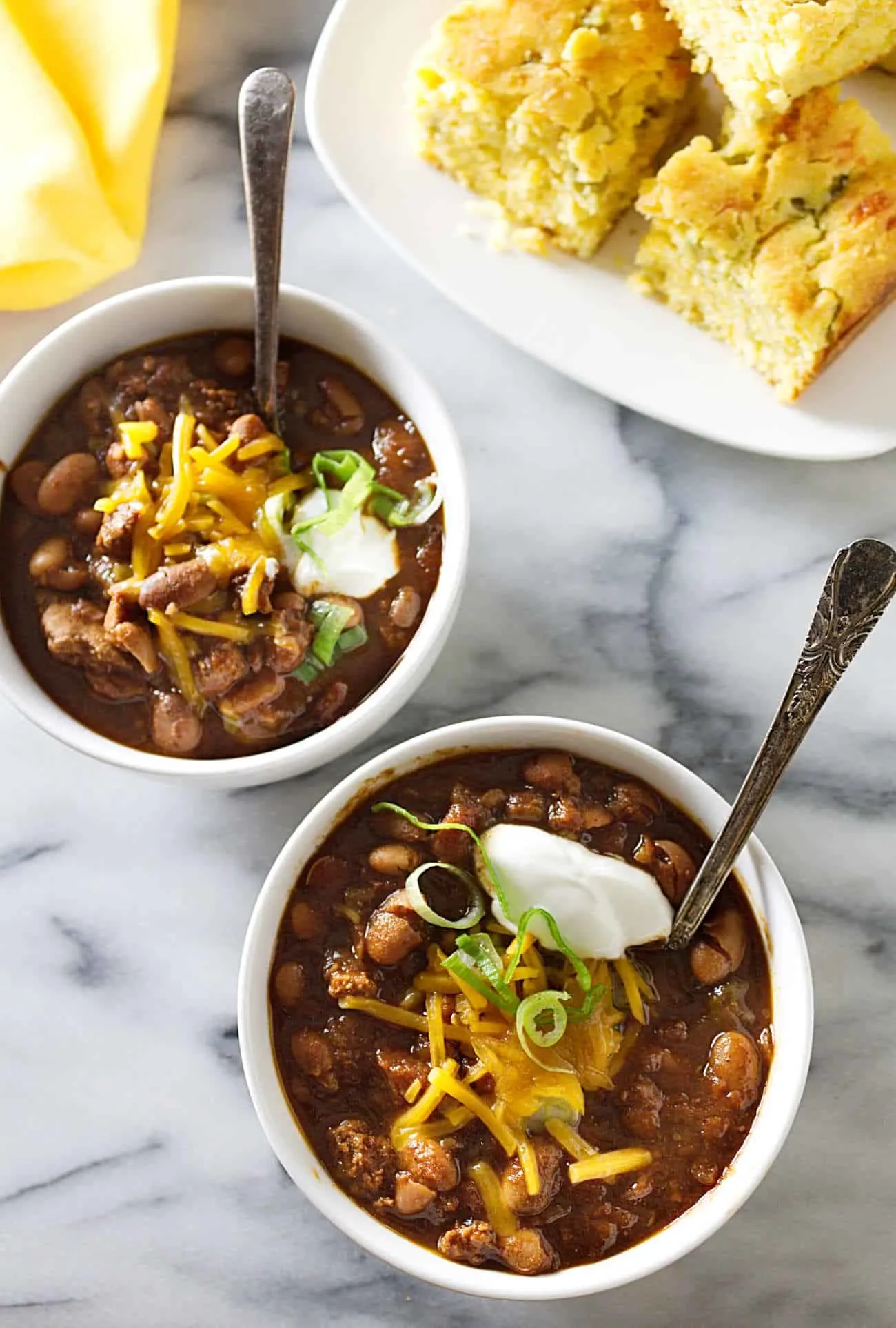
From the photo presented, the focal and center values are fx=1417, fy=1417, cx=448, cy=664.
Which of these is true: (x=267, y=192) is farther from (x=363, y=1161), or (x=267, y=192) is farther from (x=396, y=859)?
(x=363, y=1161)

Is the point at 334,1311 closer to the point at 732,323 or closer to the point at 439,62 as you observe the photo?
the point at 732,323

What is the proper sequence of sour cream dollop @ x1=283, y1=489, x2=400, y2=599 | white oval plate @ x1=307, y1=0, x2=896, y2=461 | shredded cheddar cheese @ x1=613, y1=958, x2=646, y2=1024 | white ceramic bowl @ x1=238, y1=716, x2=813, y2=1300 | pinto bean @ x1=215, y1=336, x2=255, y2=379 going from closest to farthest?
1. white ceramic bowl @ x1=238, y1=716, x2=813, y2=1300
2. shredded cheddar cheese @ x1=613, y1=958, x2=646, y2=1024
3. sour cream dollop @ x1=283, y1=489, x2=400, y2=599
4. pinto bean @ x1=215, y1=336, x2=255, y2=379
5. white oval plate @ x1=307, y1=0, x2=896, y2=461

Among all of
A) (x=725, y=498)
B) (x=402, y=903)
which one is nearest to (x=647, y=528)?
(x=725, y=498)

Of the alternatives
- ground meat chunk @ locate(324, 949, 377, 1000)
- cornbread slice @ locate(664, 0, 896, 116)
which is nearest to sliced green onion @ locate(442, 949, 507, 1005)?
ground meat chunk @ locate(324, 949, 377, 1000)

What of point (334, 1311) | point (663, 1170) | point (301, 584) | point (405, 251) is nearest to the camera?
point (663, 1170)

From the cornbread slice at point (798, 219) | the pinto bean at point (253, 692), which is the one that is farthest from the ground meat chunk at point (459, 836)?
the cornbread slice at point (798, 219)

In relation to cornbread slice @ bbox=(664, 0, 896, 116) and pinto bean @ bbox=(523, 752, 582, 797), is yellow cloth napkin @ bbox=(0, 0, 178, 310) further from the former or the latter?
pinto bean @ bbox=(523, 752, 582, 797)

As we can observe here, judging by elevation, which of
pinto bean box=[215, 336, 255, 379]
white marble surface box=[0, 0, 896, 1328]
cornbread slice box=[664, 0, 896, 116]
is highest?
cornbread slice box=[664, 0, 896, 116]
